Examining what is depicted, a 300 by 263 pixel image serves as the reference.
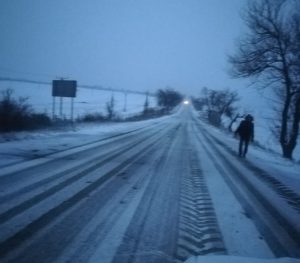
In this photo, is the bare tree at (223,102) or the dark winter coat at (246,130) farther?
the bare tree at (223,102)

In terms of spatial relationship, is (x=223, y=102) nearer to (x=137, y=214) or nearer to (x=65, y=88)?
(x=65, y=88)

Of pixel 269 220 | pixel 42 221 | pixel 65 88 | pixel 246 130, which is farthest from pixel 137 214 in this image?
pixel 65 88

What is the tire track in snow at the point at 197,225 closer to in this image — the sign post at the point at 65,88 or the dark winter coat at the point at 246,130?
the dark winter coat at the point at 246,130

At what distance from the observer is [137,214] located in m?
7.17

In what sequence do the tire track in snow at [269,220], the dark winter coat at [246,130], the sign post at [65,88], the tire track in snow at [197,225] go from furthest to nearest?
the sign post at [65,88]
the dark winter coat at [246,130]
the tire track in snow at [269,220]
the tire track in snow at [197,225]

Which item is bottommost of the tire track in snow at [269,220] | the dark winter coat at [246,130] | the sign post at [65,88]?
the tire track in snow at [269,220]

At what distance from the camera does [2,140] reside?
18297 millimetres

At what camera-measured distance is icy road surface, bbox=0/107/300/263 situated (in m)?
5.44

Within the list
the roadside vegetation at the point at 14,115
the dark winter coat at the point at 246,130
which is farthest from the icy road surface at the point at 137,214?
the roadside vegetation at the point at 14,115

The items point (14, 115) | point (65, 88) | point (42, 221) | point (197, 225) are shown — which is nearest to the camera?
point (42, 221)

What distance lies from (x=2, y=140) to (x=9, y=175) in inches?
352

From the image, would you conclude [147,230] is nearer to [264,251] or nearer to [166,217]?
[166,217]

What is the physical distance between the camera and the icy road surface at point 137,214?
214 inches

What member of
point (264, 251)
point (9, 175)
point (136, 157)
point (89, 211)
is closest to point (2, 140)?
point (136, 157)
